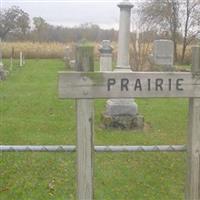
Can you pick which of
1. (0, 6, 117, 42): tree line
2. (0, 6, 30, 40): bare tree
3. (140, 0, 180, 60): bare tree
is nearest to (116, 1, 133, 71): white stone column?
(140, 0, 180, 60): bare tree

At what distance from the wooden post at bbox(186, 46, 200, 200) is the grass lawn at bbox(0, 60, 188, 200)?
4.95 ft

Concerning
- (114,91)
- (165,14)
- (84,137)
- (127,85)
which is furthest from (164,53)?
(165,14)

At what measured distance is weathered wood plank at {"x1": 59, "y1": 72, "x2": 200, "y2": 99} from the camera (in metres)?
3.32

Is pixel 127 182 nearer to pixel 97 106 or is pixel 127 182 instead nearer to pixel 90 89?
pixel 90 89

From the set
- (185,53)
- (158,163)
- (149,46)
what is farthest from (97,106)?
(185,53)

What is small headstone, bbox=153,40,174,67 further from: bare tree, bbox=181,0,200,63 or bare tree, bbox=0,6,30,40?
bare tree, bbox=0,6,30,40

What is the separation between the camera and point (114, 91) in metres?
3.38

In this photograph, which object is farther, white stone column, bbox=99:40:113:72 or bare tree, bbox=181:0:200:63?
bare tree, bbox=181:0:200:63

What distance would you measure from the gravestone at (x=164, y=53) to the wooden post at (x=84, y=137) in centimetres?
52

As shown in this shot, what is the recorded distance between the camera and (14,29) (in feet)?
164

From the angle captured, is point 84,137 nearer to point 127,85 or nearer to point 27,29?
point 127,85

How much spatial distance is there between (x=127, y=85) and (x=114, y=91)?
109 mm

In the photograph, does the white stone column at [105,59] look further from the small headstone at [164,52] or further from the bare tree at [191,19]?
the bare tree at [191,19]

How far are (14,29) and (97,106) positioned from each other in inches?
1579
